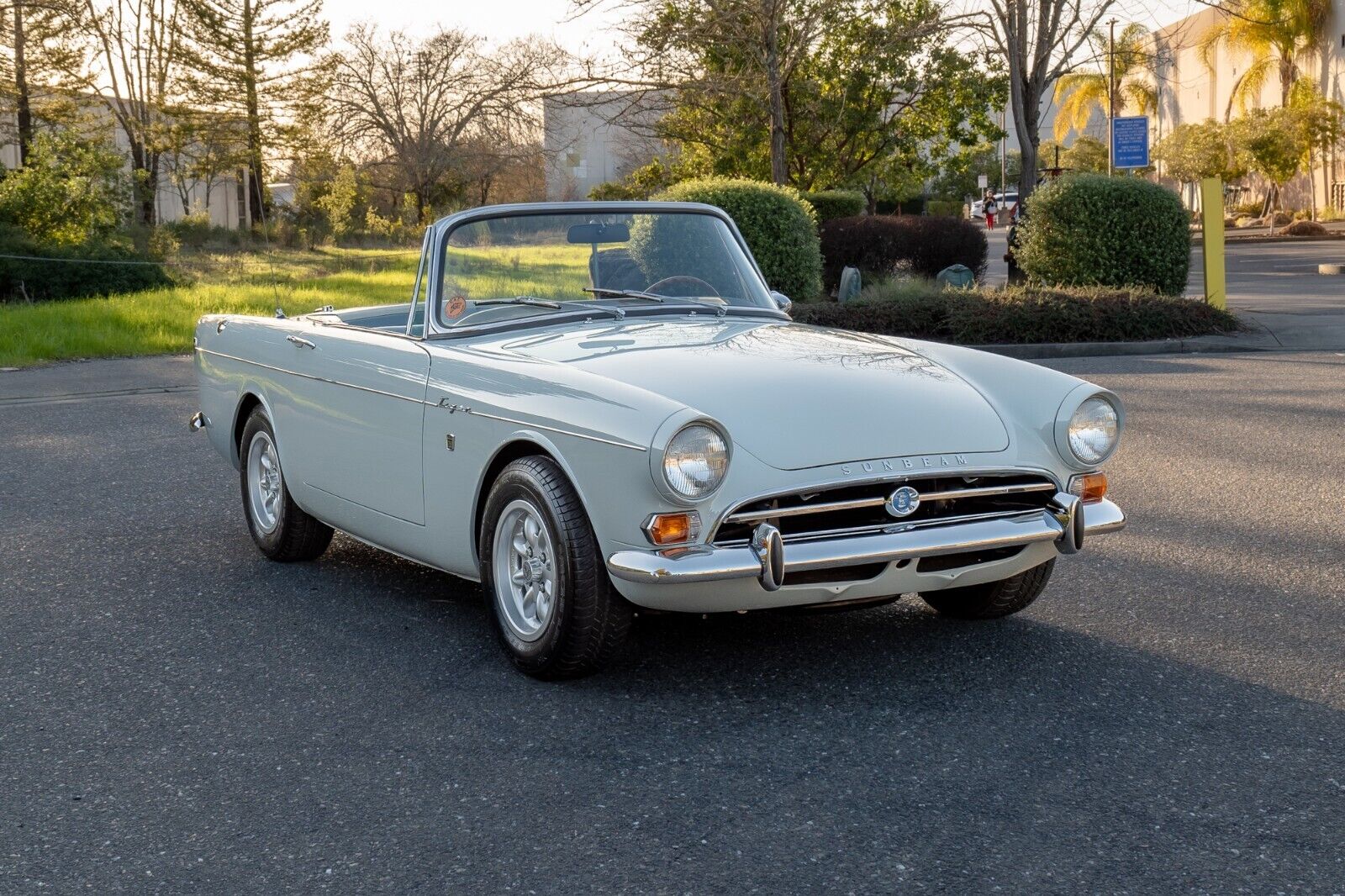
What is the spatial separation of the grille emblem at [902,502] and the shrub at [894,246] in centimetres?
1664

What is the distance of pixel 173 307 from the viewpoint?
20016 mm

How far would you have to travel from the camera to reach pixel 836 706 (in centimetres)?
416

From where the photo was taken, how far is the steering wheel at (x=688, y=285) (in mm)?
5695

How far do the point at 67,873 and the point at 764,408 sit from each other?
213cm

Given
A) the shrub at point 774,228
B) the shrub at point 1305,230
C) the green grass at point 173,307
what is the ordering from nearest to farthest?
1. the green grass at point 173,307
2. the shrub at point 774,228
3. the shrub at point 1305,230

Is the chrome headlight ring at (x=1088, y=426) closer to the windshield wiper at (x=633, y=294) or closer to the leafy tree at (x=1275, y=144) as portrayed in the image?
the windshield wiper at (x=633, y=294)

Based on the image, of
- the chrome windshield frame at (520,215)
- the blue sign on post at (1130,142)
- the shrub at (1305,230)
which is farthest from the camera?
the shrub at (1305,230)

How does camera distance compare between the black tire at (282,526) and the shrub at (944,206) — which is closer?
the black tire at (282,526)

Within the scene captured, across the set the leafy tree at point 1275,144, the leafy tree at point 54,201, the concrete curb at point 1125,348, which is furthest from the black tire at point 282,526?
the leafy tree at point 1275,144

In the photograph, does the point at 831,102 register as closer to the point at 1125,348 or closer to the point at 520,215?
the point at 1125,348

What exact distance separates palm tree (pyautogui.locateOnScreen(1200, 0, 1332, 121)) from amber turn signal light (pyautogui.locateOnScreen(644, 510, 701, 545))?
1998 inches

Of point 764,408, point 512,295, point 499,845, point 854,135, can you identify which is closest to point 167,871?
point 499,845

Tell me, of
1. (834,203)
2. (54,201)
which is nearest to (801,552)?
(834,203)

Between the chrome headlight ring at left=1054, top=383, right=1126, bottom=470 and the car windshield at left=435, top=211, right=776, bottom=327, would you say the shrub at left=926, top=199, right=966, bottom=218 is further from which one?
the chrome headlight ring at left=1054, top=383, right=1126, bottom=470
